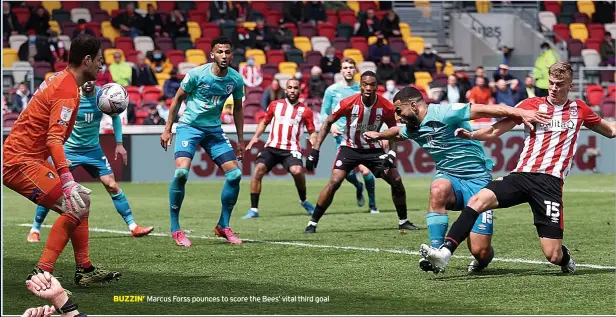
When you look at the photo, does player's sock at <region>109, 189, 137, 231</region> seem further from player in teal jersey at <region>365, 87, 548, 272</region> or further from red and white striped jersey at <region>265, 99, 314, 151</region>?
player in teal jersey at <region>365, 87, 548, 272</region>

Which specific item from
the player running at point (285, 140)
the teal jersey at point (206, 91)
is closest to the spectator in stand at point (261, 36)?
the player running at point (285, 140)

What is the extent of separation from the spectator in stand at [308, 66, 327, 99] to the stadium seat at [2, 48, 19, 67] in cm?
703

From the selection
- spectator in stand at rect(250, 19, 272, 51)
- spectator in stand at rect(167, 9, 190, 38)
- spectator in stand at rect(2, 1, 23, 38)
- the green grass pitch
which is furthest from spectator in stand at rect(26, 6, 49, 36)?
the green grass pitch

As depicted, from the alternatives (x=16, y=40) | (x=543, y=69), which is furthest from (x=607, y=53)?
(x=16, y=40)

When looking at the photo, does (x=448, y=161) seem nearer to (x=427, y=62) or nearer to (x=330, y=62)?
(x=330, y=62)

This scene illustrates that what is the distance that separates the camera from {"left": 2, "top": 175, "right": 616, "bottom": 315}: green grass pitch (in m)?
8.28

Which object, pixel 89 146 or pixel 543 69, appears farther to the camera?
pixel 543 69

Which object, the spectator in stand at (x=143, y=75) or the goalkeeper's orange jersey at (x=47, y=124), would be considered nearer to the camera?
the goalkeeper's orange jersey at (x=47, y=124)

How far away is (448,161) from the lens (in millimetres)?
10289

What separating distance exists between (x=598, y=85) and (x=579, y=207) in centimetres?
1310

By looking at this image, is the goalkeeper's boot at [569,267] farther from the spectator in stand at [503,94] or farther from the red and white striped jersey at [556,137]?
the spectator in stand at [503,94]

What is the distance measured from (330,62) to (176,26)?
4.28 meters

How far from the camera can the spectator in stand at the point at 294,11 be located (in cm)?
3154

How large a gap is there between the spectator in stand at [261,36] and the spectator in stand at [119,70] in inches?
167
